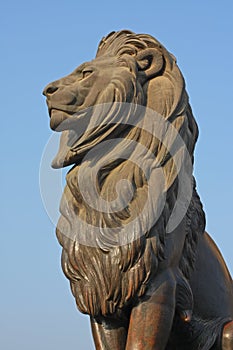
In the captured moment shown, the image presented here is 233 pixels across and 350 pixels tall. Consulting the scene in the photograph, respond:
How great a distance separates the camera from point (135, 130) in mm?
5359

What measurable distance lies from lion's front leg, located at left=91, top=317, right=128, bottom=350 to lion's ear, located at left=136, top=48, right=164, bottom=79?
144 centimetres

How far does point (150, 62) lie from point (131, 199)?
85cm

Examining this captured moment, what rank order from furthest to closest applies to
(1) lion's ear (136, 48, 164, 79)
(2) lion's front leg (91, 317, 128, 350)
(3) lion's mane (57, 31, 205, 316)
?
(1) lion's ear (136, 48, 164, 79) < (2) lion's front leg (91, 317, 128, 350) < (3) lion's mane (57, 31, 205, 316)

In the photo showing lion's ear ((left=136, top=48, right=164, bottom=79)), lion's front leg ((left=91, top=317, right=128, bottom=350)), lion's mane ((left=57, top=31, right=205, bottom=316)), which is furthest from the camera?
lion's ear ((left=136, top=48, right=164, bottom=79))

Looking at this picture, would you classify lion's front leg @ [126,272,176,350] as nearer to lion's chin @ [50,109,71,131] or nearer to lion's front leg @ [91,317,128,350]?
lion's front leg @ [91,317,128,350]

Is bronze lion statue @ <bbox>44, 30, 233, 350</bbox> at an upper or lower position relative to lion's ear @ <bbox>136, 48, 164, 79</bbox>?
lower

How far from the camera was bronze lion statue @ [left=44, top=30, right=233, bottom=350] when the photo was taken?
517cm

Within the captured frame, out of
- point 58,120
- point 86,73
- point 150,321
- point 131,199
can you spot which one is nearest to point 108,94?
point 86,73

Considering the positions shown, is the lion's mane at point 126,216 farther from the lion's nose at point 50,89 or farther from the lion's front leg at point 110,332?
the lion's nose at point 50,89

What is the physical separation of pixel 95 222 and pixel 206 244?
2.96 feet

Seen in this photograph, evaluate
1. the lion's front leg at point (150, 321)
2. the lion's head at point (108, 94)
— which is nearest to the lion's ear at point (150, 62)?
the lion's head at point (108, 94)

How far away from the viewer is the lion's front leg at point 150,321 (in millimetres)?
5164

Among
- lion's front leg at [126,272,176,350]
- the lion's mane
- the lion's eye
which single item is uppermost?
the lion's eye

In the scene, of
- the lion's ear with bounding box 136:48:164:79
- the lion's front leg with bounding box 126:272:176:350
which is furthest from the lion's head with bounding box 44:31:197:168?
the lion's front leg with bounding box 126:272:176:350
